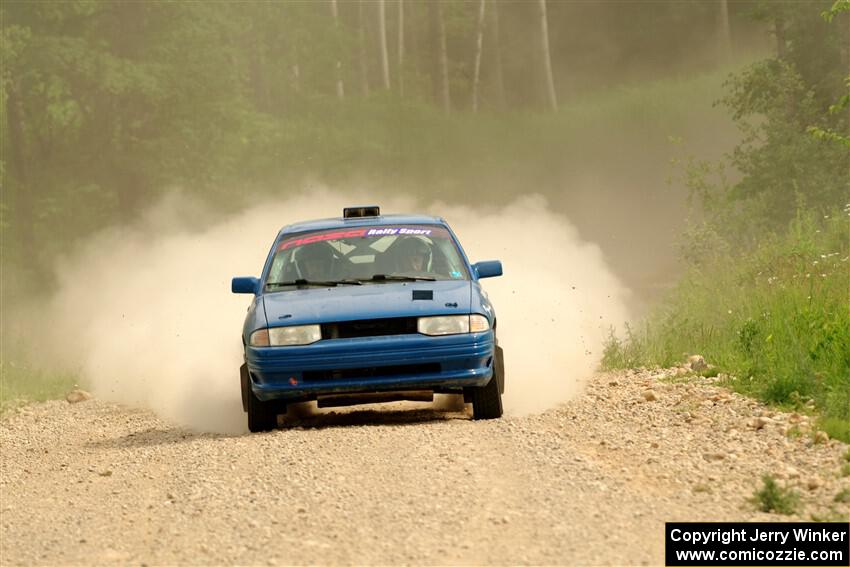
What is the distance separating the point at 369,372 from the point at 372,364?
86mm

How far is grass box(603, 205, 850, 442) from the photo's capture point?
10938 mm

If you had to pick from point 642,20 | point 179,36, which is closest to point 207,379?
point 179,36

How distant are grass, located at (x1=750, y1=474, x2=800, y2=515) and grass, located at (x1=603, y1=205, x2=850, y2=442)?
1903 mm

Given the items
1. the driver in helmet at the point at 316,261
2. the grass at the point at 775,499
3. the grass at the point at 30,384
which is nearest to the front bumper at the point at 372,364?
the driver in helmet at the point at 316,261

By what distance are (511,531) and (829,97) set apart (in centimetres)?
1676

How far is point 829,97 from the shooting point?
22.3 m

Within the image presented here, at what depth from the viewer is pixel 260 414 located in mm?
10828

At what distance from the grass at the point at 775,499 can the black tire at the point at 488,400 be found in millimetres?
3339

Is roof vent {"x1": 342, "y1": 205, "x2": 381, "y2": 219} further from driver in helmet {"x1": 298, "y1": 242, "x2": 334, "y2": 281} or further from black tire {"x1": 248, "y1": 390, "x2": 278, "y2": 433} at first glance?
black tire {"x1": 248, "y1": 390, "x2": 278, "y2": 433}

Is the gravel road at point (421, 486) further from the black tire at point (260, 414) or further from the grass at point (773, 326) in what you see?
the grass at point (773, 326)

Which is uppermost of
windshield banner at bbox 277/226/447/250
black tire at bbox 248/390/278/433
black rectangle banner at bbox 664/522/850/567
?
windshield banner at bbox 277/226/447/250

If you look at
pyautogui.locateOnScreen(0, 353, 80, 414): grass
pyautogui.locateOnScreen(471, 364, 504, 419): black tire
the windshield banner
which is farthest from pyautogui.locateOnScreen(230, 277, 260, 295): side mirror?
pyautogui.locateOnScreen(0, 353, 80, 414): grass

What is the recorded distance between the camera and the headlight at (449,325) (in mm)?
10445

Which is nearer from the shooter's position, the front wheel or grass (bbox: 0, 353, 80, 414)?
the front wheel
